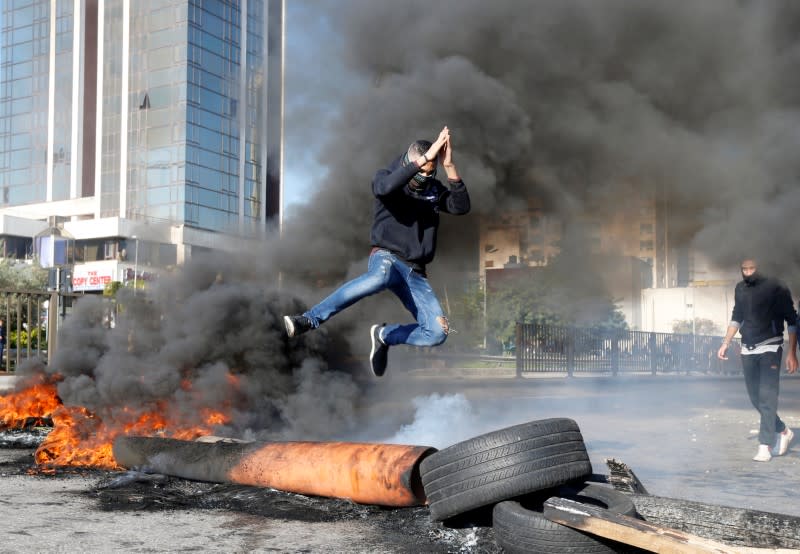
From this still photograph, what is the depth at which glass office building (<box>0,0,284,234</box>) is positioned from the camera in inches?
1650

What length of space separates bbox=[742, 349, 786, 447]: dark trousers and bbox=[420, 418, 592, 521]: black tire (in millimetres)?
3041

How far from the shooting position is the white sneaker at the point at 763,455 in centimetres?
578

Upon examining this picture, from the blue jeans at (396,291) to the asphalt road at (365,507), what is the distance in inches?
50.6

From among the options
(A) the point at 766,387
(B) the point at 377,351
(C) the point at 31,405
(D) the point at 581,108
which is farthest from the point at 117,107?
(A) the point at 766,387

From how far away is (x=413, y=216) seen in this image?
17.1ft

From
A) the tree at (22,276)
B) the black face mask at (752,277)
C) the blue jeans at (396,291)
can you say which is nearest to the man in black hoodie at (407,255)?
the blue jeans at (396,291)

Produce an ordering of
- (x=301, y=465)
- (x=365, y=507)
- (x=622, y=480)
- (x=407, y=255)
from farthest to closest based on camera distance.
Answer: (x=407, y=255), (x=301, y=465), (x=365, y=507), (x=622, y=480)

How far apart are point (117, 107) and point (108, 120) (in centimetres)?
356

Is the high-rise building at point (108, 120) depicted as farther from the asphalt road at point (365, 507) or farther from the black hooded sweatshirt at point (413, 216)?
the black hooded sweatshirt at point (413, 216)

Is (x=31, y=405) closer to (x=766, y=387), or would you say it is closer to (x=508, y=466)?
(x=508, y=466)

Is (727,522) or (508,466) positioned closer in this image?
(727,522)

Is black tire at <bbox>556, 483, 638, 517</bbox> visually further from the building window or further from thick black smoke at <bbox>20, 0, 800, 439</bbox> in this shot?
the building window

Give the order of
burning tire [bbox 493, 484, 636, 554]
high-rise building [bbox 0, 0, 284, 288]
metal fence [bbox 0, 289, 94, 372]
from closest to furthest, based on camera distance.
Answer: burning tire [bbox 493, 484, 636, 554] < metal fence [bbox 0, 289, 94, 372] < high-rise building [bbox 0, 0, 284, 288]

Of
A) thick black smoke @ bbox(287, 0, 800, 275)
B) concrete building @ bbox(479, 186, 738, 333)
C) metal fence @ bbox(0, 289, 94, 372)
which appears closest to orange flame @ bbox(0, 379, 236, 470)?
thick black smoke @ bbox(287, 0, 800, 275)
